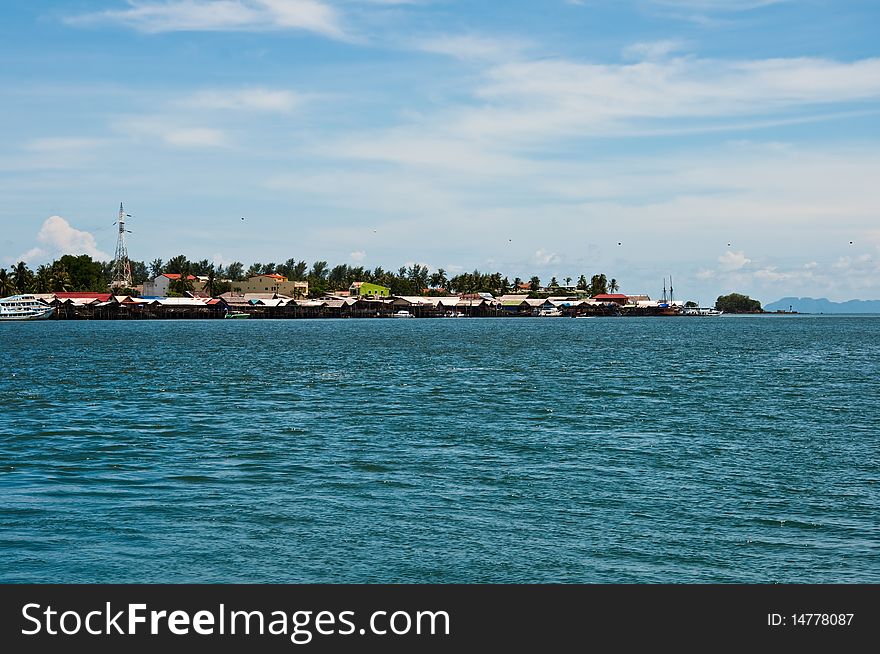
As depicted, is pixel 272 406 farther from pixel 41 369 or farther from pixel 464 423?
pixel 41 369

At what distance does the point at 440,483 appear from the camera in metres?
24.3

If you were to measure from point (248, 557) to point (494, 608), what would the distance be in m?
6.58

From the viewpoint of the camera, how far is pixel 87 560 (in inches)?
690

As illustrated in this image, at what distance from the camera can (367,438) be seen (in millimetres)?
32250

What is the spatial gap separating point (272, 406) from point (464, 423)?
10.8 meters

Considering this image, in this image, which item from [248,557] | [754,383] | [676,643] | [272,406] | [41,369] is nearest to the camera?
[676,643]

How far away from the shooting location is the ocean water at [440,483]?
17.5 m

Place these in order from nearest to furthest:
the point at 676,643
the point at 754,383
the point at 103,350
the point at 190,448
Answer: the point at 676,643, the point at 190,448, the point at 754,383, the point at 103,350

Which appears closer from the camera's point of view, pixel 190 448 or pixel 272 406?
Result: pixel 190 448

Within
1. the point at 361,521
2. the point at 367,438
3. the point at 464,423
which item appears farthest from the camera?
the point at 464,423

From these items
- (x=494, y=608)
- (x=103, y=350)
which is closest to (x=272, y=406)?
(x=494, y=608)

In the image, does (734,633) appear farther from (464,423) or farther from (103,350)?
(103,350)

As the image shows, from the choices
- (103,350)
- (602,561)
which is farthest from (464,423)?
(103,350)

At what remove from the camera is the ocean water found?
57.3ft
